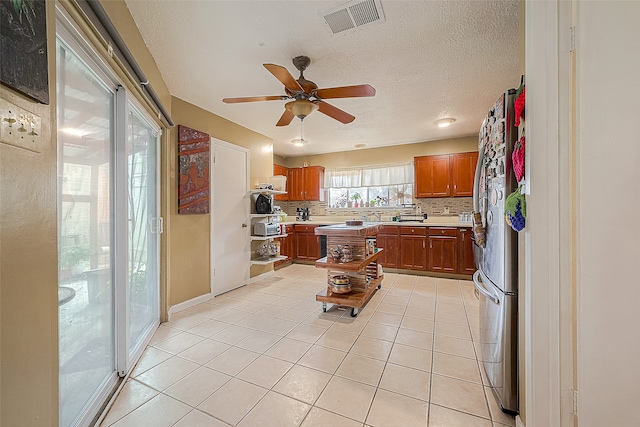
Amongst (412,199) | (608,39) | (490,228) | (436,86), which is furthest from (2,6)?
(412,199)

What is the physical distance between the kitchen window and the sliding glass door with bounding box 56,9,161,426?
418cm

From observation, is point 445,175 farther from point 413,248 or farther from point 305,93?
point 305,93

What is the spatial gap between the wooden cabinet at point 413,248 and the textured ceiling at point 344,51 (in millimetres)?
1994

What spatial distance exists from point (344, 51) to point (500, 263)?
1.98 meters

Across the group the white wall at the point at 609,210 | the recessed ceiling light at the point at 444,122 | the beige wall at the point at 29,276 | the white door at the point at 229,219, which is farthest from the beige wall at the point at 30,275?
the recessed ceiling light at the point at 444,122

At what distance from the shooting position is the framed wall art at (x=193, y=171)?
293 centimetres

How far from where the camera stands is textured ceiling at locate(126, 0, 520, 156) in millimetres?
1697

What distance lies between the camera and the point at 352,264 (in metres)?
2.72

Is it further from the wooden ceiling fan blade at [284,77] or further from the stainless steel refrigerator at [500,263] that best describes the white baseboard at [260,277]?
the stainless steel refrigerator at [500,263]

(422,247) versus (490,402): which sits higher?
(422,247)

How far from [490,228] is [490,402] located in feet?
3.44

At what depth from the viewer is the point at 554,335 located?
98cm

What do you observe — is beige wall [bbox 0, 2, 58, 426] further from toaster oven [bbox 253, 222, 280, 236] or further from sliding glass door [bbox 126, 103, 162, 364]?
toaster oven [bbox 253, 222, 280, 236]

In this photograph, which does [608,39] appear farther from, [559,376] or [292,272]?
[292,272]
